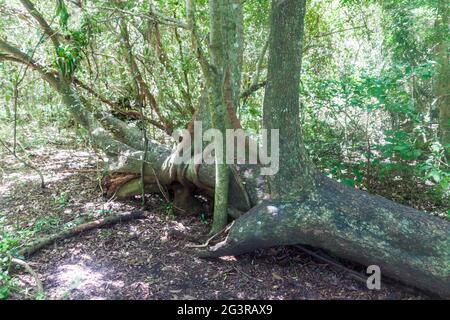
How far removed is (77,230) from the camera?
4121 mm

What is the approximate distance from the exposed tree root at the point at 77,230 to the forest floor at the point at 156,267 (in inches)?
2.2

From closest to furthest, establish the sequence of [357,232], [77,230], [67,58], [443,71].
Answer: [357,232]
[77,230]
[67,58]
[443,71]

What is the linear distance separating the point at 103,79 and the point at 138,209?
1.92 meters

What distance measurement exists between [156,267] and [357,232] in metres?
1.81

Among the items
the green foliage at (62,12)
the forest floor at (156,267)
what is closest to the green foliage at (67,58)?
the green foliage at (62,12)

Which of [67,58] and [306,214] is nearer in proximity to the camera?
[306,214]

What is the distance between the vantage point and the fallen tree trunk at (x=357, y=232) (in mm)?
3125

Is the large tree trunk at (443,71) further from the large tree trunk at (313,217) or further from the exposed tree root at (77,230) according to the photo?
the exposed tree root at (77,230)

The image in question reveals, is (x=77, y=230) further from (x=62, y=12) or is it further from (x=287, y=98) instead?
(x=287, y=98)

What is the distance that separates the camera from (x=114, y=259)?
3664mm

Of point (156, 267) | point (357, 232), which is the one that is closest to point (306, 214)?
point (357, 232)

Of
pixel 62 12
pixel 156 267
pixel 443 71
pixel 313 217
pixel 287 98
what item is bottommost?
pixel 156 267

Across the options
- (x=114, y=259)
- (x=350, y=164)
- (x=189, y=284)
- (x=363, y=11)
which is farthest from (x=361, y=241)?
(x=363, y=11)

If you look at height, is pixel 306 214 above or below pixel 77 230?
above
